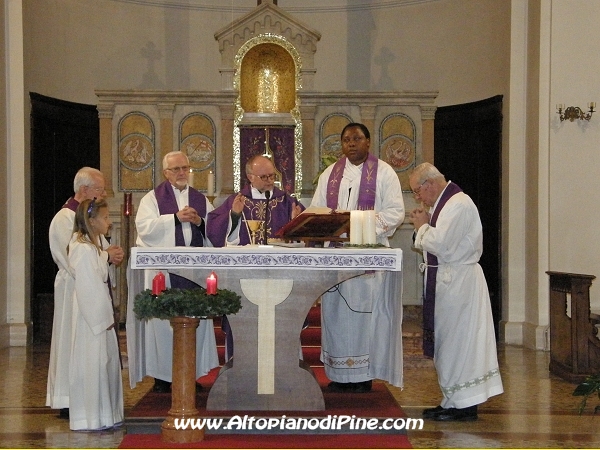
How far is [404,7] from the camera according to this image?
13.3 metres

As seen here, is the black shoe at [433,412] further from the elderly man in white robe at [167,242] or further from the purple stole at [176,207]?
the purple stole at [176,207]

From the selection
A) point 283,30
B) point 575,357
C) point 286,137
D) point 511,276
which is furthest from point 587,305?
point 283,30

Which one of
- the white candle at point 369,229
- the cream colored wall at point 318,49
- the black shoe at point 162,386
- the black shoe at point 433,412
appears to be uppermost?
the cream colored wall at point 318,49

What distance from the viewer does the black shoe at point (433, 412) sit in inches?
246

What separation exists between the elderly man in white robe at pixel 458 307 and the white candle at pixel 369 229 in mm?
404

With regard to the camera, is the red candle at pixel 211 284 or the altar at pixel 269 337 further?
the altar at pixel 269 337

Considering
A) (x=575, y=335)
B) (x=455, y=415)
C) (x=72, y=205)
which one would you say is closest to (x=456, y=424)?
(x=455, y=415)

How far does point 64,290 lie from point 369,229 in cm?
214

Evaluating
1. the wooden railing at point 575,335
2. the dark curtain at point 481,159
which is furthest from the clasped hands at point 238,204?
the dark curtain at point 481,159

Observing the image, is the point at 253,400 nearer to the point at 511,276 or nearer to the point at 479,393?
the point at 479,393

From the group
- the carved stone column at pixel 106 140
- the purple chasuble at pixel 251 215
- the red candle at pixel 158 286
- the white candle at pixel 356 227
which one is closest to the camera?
the red candle at pixel 158 286

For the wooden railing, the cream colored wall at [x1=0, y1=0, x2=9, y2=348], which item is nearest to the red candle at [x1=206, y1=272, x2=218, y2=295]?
the wooden railing

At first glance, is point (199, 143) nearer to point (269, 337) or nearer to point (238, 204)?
point (238, 204)

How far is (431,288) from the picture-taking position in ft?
21.2
